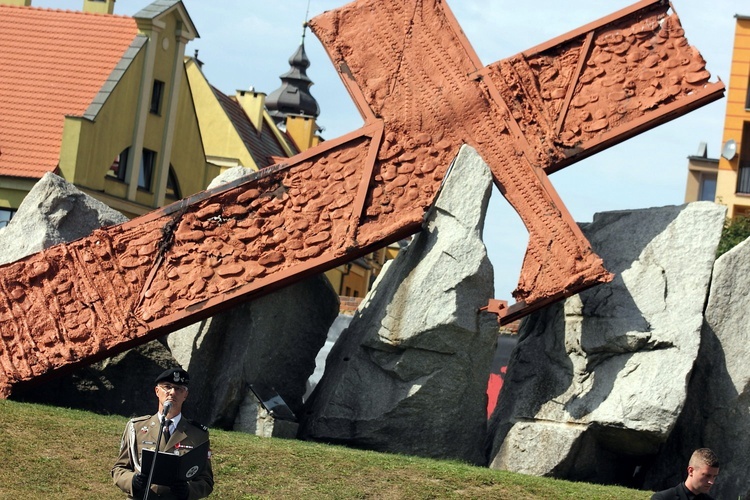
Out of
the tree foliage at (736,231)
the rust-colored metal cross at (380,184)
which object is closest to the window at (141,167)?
the tree foliage at (736,231)

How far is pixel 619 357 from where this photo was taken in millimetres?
13836

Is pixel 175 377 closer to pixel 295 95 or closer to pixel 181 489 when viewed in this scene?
pixel 181 489

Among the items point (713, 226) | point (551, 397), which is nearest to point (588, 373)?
point (551, 397)

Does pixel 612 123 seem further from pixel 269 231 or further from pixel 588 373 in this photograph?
pixel 269 231

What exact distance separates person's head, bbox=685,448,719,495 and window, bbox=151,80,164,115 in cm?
2664

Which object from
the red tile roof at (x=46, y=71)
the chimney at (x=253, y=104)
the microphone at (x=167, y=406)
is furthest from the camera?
the chimney at (x=253, y=104)

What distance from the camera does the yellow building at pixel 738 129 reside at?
3528cm

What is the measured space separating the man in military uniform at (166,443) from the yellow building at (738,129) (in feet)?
95.2

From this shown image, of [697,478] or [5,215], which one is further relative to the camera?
[5,215]

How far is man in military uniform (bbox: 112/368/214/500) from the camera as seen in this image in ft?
25.5

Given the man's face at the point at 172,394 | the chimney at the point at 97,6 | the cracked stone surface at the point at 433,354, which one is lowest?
the man's face at the point at 172,394

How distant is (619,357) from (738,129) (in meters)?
23.1

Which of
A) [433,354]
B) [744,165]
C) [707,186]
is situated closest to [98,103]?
[744,165]

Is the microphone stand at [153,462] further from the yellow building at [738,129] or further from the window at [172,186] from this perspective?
the yellow building at [738,129]
